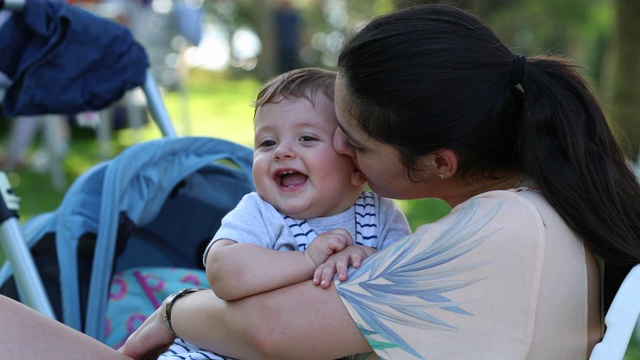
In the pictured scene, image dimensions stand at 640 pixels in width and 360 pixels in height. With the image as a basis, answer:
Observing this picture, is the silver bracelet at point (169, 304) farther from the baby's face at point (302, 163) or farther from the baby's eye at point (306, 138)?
the baby's eye at point (306, 138)

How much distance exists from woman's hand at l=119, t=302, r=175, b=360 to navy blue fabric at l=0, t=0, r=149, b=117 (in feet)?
2.44

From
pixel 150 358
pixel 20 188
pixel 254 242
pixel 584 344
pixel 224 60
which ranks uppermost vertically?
pixel 254 242

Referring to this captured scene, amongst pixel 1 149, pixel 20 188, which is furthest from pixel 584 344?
pixel 1 149

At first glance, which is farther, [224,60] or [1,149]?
[224,60]

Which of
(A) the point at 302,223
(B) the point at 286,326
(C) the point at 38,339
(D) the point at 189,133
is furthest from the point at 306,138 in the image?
(D) the point at 189,133

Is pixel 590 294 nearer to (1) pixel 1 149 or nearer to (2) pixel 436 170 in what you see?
(2) pixel 436 170

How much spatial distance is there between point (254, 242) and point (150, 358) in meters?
0.38

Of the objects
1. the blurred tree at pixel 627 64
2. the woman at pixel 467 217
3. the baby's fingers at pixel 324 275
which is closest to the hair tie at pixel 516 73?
the woman at pixel 467 217

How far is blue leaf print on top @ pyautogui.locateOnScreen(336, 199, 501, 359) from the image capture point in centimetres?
121

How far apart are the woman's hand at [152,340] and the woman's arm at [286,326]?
0.20m

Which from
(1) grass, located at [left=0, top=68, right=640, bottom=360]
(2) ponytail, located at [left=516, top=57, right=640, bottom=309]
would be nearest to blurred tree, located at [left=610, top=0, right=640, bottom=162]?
(1) grass, located at [left=0, top=68, right=640, bottom=360]

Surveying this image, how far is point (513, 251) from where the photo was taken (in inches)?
47.1

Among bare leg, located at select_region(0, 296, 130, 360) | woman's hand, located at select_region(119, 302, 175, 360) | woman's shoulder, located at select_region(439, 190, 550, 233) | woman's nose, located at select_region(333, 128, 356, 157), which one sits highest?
woman's nose, located at select_region(333, 128, 356, 157)

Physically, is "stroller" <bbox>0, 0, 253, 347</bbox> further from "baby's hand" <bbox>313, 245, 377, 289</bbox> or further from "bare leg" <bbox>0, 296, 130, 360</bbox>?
"baby's hand" <bbox>313, 245, 377, 289</bbox>
